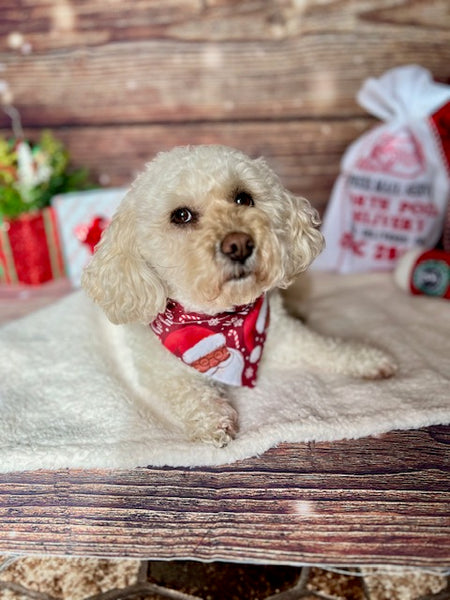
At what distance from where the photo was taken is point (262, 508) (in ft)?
3.82

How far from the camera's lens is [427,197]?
2.06 meters

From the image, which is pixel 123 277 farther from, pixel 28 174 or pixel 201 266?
pixel 28 174

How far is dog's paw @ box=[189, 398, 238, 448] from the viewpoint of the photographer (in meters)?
1.27

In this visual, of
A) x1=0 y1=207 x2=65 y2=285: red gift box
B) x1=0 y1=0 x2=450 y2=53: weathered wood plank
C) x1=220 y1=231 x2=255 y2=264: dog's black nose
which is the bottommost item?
x1=0 y1=207 x2=65 y2=285: red gift box

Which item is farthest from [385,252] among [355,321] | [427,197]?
[355,321]

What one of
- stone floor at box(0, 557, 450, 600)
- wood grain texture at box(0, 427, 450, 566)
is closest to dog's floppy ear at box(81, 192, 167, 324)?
wood grain texture at box(0, 427, 450, 566)

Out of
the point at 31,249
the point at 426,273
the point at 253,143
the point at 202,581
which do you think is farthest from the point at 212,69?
the point at 202,581

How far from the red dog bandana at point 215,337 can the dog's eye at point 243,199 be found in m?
0.24

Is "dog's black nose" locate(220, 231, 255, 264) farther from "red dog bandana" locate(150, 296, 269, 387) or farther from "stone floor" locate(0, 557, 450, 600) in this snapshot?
"stone floor" locate(0, 557, 450, 600)

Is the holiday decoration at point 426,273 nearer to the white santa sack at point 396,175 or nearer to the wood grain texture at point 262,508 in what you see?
the white santa sack at point 396,175

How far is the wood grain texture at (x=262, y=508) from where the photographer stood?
3.64 feet

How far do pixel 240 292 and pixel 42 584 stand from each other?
66cm

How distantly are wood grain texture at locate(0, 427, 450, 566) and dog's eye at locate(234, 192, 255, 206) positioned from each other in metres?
0.52

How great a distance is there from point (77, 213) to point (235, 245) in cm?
126
